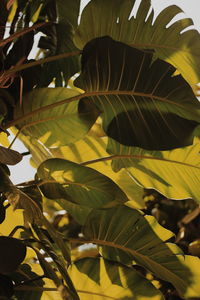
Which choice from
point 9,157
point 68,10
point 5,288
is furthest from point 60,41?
point 5,288

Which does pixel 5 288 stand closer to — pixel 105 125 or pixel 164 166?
pixel 105 125

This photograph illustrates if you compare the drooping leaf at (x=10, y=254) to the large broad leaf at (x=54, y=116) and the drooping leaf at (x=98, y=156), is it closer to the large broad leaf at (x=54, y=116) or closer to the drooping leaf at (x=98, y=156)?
the large broad leaf at (x=54, y=116)

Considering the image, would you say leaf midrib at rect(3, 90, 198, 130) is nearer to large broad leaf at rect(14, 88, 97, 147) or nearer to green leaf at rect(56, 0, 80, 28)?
large broad leaf at rect(14, 88, 97, 147)

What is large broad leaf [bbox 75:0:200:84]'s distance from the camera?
122 centimetres

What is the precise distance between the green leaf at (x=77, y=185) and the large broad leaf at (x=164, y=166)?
18 centimetres

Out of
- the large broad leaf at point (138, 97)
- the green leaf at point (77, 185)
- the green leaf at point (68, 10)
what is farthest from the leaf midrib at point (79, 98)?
the green leaf at point (68, 10)

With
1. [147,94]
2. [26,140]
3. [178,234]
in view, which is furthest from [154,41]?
[178,234]

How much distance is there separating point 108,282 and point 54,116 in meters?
0.35

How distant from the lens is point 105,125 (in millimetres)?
1189

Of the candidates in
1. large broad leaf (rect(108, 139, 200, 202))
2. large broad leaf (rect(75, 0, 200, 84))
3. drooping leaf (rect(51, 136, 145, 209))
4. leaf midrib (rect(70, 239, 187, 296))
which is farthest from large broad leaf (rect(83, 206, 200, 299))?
large broad leaf (rect(75, 0, 200, 84))

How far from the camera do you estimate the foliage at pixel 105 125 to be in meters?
1.12

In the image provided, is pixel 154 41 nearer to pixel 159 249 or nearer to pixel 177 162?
pixel 177 162

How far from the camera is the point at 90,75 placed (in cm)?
115

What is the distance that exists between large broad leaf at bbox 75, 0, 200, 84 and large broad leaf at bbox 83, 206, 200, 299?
1.14 feet
